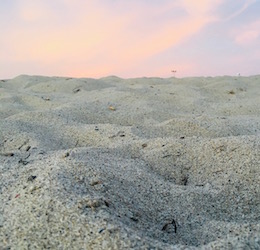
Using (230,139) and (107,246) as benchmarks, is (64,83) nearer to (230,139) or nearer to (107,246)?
(230,139)

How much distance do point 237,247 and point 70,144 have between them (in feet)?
4.88

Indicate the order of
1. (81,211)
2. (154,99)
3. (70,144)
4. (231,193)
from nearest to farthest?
(81,211), (231,193), (70,144), (154,99)

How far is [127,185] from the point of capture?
4.95ft

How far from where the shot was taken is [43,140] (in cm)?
239

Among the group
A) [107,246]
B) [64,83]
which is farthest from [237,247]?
[64,83]

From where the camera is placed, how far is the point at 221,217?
143cm

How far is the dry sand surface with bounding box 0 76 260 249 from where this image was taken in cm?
111

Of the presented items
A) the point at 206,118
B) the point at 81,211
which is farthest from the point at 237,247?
the point at 206,118

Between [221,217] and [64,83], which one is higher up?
[64,83]

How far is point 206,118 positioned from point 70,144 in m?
0.98

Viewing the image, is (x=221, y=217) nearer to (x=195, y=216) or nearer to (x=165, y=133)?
(x=195, y=216)

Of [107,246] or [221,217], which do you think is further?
[221,217]

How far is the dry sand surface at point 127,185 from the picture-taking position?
1.11m

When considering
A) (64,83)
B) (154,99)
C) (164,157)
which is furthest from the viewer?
(64,83)
